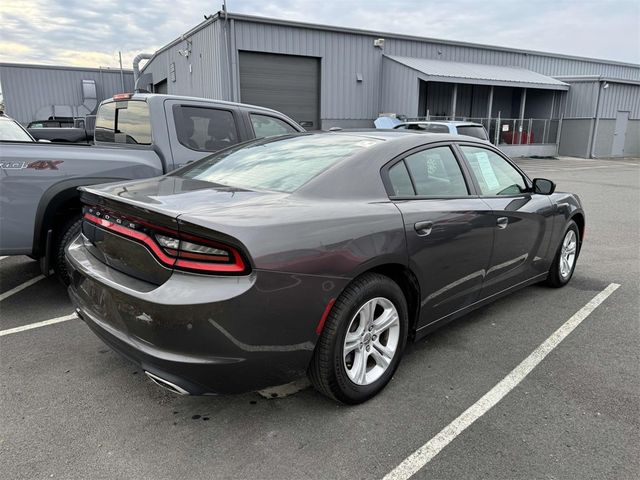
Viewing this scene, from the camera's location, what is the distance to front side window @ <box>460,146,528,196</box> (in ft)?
11.8

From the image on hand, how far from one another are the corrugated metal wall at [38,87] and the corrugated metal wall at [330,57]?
8.76 meters

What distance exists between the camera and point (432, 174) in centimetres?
323

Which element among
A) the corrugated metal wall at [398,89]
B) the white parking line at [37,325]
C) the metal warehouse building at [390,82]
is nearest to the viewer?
the white parking line at [37,325]

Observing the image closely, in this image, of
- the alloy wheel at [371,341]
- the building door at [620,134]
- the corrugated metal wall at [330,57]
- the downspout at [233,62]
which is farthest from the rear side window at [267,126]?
the building door at [620,134]

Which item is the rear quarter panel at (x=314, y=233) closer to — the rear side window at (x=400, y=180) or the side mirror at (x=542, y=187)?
the rear side window at (x=400, y=180)

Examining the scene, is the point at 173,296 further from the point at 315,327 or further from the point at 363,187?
the point at 363,187

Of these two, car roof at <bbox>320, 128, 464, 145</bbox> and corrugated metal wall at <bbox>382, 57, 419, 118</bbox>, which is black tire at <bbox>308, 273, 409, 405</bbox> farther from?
corrugated metal wall at <bbox>382, 57, 419, 118</bbox>

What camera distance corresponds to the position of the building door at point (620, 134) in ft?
85.4

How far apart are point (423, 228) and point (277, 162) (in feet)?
3.37

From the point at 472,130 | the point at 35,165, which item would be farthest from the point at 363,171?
the point at 472,130

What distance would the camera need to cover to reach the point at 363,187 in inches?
108

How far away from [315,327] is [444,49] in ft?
80.9

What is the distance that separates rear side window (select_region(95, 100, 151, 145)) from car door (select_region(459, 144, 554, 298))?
3243mm

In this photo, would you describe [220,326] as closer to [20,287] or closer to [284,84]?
[20,287]
